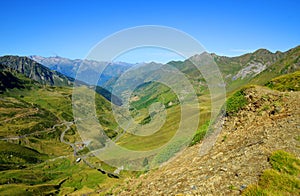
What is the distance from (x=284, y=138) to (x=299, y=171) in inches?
200

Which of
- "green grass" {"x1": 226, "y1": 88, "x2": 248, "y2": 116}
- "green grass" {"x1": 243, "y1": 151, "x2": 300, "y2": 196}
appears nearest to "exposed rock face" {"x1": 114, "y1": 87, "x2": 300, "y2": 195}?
"green grass" {"x1": 226, "y1": 88, "x2": 248, "y2": 116}

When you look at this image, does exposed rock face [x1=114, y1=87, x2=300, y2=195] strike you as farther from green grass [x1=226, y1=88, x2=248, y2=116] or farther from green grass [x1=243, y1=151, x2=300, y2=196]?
green grass [x1=243, y1=151, x2=300, y2=196]

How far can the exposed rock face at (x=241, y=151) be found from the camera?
11977 millimetres

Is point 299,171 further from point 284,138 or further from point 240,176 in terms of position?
point 284,138

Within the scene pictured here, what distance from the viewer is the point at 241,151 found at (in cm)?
1509

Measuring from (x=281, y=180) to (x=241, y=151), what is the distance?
586 cm

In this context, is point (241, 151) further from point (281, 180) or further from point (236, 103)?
point (236, 103)

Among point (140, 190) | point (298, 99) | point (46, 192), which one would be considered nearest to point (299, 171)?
point (140, 190)

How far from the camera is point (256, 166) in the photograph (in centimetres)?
1225

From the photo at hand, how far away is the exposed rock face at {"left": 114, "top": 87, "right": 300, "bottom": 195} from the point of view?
11977 millimetres

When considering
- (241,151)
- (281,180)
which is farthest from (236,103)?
(281,180)

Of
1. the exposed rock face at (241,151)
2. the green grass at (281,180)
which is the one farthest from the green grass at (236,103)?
the green grass at (281,180)

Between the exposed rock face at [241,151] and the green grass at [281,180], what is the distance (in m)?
0.89

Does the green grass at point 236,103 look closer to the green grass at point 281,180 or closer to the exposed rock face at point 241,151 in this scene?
the exposed rock face at point 241,151
